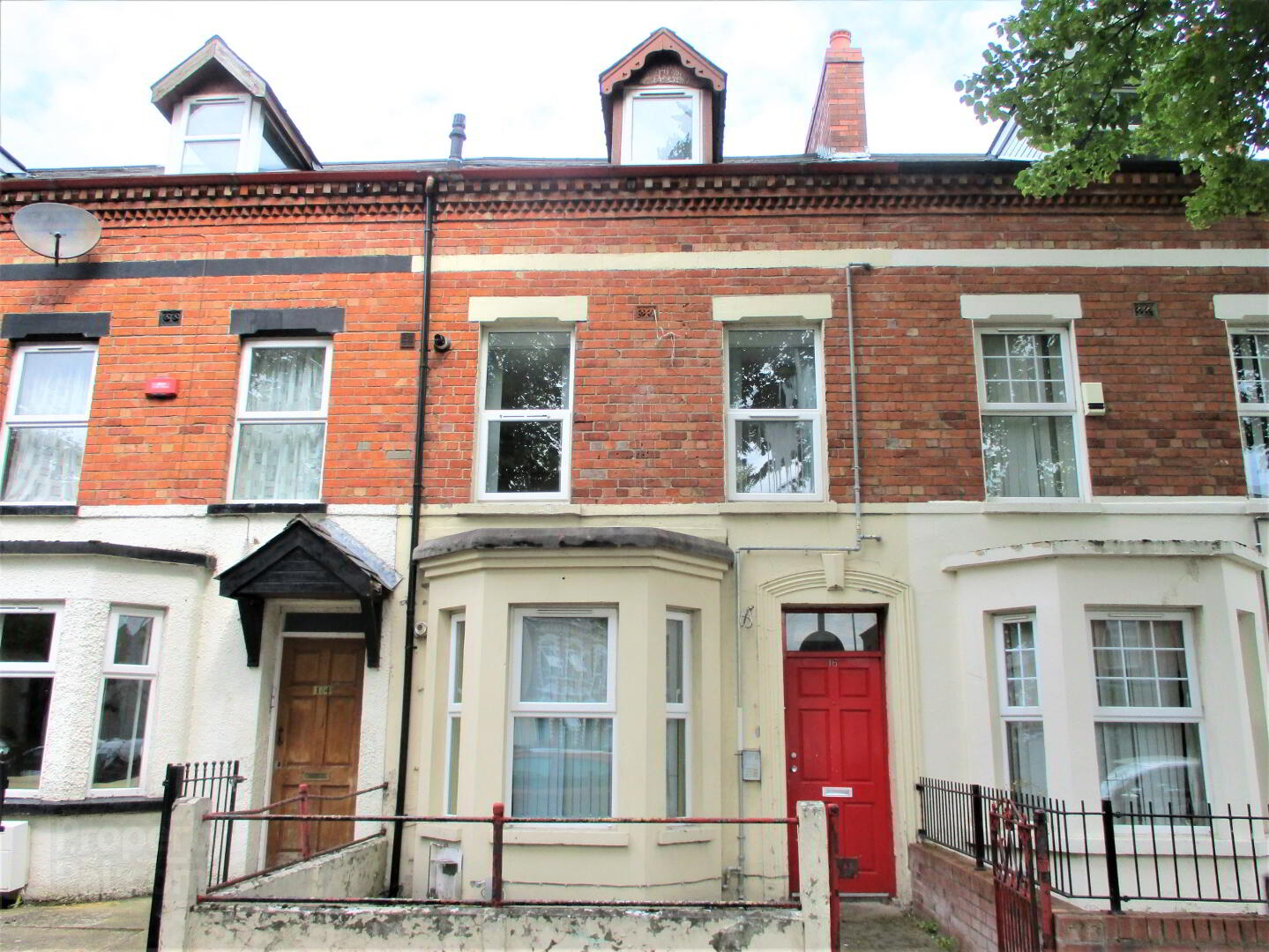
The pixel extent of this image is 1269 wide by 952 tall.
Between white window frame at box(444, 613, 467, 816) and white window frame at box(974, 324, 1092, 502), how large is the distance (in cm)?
488

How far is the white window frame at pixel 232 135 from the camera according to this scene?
1013cm

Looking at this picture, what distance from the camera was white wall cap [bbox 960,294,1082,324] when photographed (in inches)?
357

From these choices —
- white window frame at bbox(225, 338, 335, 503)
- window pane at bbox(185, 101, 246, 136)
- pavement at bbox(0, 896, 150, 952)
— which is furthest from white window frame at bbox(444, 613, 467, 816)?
window pane at bbox(185, 101, 246, 136)

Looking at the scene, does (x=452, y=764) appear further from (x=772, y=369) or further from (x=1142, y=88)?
(x=1142, y=88)

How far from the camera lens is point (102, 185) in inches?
383

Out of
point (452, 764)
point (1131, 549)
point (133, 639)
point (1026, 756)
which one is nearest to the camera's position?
point (1131, 549)

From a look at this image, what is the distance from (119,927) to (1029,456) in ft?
28.1

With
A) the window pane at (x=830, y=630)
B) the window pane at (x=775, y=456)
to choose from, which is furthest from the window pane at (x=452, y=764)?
the window pane at (x=775, y=456)

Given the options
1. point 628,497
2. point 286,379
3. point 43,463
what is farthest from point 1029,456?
point 43,463

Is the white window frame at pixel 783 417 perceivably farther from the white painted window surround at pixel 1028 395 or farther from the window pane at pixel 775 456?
the white painted window surround at pixel 1028 395

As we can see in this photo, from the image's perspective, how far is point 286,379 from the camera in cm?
954

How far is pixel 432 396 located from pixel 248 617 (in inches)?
102

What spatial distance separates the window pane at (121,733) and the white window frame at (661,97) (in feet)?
22.8

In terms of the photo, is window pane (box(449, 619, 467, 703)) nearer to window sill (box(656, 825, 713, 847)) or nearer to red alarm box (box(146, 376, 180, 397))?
window sill (box(656, 825, 713, 847))
